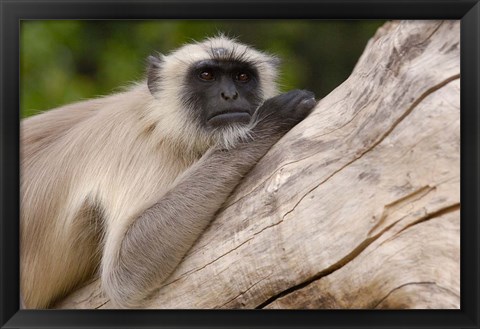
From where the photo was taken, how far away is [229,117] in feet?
13.1

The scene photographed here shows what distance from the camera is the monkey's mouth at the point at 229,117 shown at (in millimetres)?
3994

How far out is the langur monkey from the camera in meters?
3.86

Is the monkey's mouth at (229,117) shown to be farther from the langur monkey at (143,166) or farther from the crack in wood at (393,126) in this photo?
the crack in wood at (393,126)

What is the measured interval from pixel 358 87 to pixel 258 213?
0.74m

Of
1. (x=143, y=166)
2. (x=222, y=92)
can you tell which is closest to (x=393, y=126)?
(x=222, y=92)

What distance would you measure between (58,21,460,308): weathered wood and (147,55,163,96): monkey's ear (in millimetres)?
881

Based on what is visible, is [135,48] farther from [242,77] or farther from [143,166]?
[143,166]

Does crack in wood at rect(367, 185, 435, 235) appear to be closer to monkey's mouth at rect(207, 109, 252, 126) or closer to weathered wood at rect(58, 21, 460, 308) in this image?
weathered wood at rect(58, 21, 460, 308)

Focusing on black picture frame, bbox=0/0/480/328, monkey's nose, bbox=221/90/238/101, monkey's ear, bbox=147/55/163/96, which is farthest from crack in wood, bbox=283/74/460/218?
monkey's ear, bbox=147/55/163/96

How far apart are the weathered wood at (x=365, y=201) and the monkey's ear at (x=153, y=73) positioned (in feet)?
2.89
